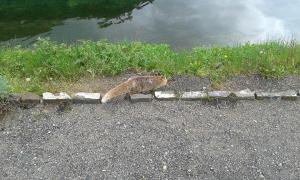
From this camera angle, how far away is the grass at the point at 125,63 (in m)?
7.15

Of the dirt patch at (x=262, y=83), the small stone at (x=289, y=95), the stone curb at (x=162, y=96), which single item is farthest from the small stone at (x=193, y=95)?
the small stone at (x=289, y=95)

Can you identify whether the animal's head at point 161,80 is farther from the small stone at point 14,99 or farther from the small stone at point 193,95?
the small stone at point 14,99

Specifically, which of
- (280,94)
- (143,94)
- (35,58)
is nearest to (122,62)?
(143,94)

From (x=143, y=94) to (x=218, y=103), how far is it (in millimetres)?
1053

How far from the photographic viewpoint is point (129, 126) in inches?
244

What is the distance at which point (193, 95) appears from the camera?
672 centimetres

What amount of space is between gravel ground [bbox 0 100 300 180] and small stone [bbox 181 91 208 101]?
90 mm

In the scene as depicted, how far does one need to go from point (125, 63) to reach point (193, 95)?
4.11 feet

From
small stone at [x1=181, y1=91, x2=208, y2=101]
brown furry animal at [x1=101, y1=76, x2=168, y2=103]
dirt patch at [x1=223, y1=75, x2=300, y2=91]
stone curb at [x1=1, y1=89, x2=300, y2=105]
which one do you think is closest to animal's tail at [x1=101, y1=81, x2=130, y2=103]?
brown furry animal at [x1=101, y1=76, x2=168, y2=103]

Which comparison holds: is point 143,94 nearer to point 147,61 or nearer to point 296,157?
point 147,61

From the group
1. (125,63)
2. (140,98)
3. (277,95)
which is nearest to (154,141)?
(140,98)

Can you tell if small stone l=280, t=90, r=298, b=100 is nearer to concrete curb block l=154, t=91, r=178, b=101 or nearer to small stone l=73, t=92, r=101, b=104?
concrete curb block l=154, t=91, r=178, b=101

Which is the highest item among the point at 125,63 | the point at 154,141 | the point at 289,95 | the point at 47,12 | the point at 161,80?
the point at 47,12

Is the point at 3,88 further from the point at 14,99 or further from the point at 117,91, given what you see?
the point at 117,91
